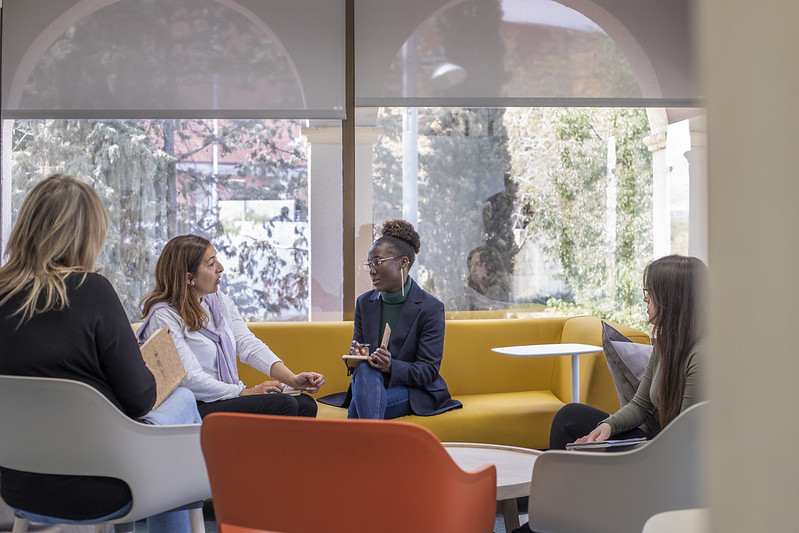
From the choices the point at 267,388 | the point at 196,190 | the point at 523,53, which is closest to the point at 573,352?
the point at 267,388

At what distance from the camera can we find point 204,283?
10.9 feet

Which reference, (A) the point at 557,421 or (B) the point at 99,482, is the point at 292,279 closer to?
(A) the point at 557,421

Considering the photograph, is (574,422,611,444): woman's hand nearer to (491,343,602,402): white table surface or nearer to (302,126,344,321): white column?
(491,343,602,402): white table surface

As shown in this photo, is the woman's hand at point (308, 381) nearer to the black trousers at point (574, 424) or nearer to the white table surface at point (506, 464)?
the white table surface at point (506, 464)

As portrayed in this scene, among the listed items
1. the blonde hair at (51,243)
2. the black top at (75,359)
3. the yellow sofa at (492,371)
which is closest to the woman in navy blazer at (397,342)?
the yellow sofa at (492,371)

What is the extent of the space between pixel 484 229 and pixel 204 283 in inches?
104

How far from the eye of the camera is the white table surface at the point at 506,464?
7.57ft

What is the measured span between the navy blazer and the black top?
186cm

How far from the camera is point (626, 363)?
3.01 meters

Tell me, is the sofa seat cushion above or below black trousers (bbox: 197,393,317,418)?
below

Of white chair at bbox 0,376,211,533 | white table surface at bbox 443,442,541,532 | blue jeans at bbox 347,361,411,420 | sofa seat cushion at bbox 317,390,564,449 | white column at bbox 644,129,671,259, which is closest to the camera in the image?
white chair at bbox 0,376,211,533

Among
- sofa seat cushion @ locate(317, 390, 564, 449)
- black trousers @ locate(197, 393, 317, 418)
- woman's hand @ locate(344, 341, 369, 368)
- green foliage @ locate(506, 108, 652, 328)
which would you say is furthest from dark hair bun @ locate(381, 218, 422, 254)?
green foliage @ locate(506, 108, 652, 328)

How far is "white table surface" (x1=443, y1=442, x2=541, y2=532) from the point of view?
2.31m

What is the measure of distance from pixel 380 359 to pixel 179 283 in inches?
40.0
